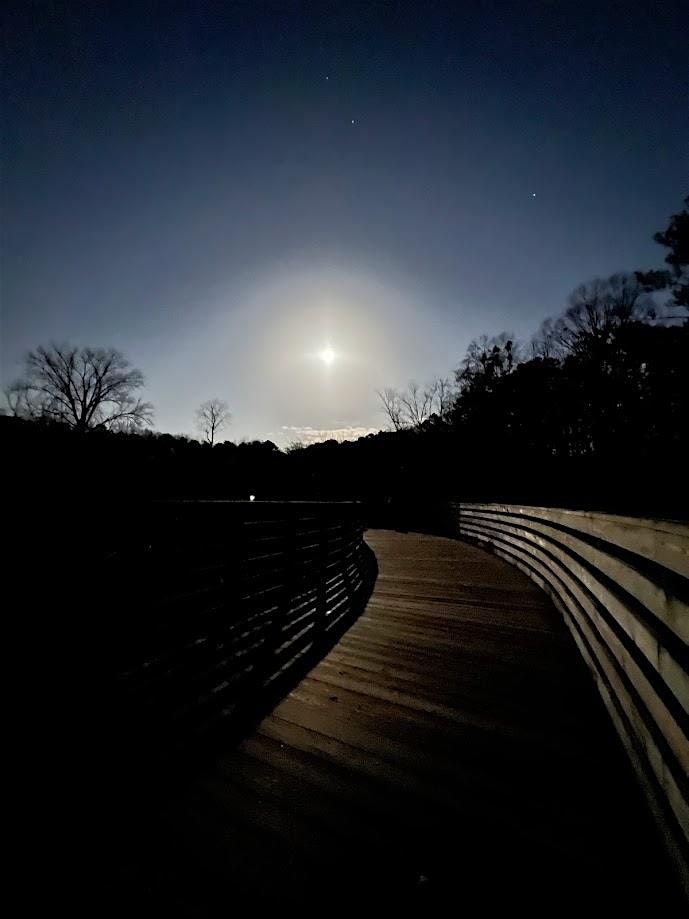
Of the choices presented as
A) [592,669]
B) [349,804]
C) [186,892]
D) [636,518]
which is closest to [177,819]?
[186,892]

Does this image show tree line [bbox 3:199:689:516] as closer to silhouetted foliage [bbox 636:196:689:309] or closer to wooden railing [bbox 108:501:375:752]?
silhouetted foliage [bbox 636:196:689:309]

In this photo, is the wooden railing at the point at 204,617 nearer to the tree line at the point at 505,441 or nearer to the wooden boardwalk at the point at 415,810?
the wooden boardwalk at the point at 415,810

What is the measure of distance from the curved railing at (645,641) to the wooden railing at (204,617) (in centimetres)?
238

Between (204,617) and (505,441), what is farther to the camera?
(505,441)

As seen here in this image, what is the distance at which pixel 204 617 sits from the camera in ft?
9.19

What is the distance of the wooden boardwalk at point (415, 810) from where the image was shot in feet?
5.20

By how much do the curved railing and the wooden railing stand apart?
2384 mm

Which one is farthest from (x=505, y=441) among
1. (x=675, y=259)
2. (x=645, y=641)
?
(x=645, y=641)

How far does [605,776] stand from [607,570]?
1.26 meters

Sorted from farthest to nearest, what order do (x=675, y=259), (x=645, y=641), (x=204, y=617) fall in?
(x=675, y=259) < (x=204, y=617) < (x=645, y=641)

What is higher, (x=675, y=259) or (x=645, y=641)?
(x=675, y=259)

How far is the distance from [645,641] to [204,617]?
270 centimetres

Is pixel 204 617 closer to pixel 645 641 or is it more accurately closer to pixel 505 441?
pixel 645 641

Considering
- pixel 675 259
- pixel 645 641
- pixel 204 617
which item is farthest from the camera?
pixel 675 259
